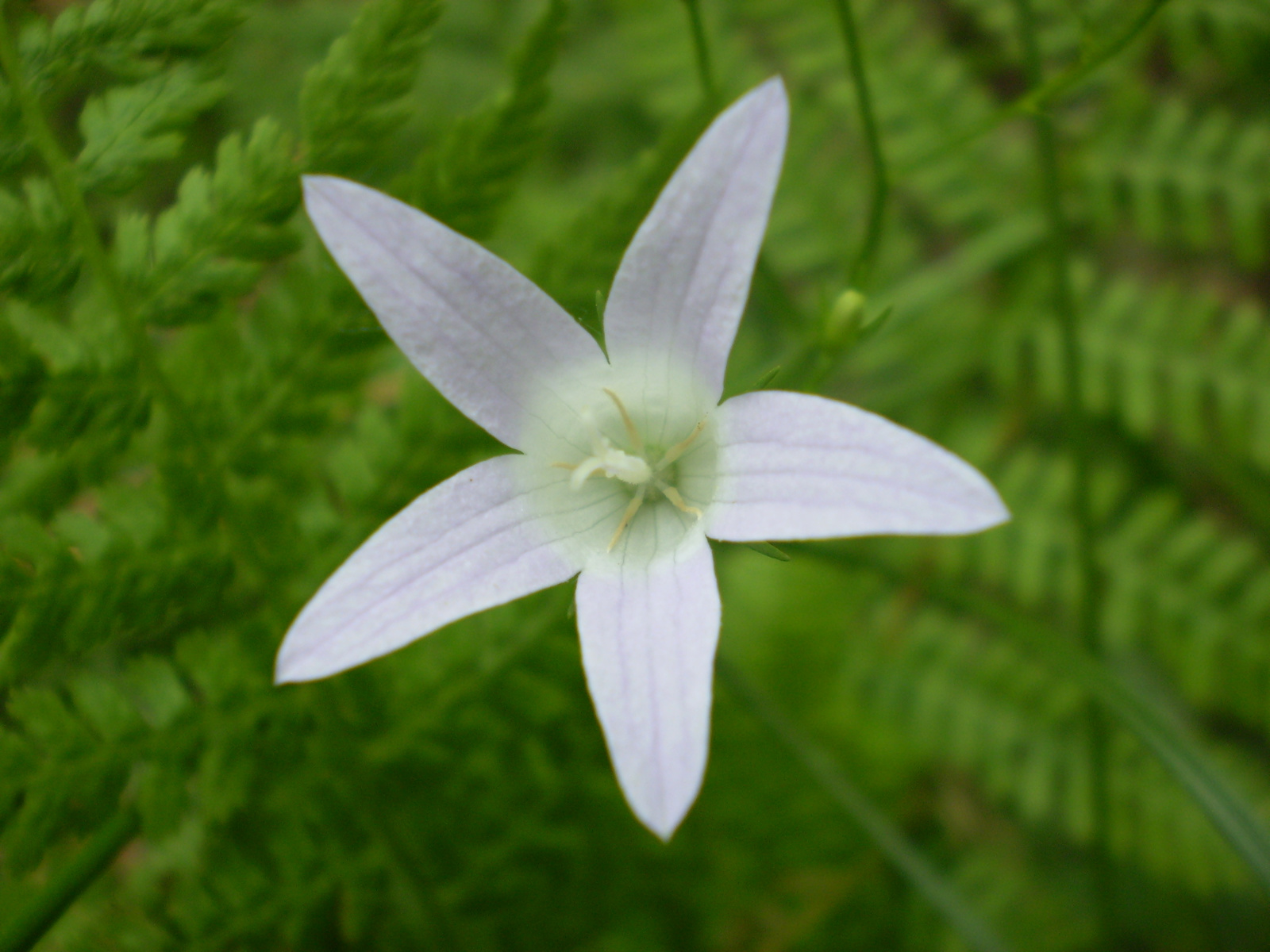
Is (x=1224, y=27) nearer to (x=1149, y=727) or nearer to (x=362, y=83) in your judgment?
(x=1149, y=727)

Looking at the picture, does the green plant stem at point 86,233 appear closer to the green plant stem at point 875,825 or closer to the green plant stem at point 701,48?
the green plant stem at point 701,48

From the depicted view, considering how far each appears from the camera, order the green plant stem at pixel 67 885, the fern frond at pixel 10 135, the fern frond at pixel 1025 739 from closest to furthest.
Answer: the green plant stem at pixel 67 885
the fern frond at pixel 10 135
the fern frond at pixel 1025 739

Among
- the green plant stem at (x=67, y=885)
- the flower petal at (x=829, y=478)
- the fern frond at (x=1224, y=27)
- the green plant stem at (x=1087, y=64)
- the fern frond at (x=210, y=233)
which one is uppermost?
the fern frond at (x=210, y=233)

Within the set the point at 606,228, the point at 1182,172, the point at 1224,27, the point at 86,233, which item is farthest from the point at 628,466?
the point at 1224,27

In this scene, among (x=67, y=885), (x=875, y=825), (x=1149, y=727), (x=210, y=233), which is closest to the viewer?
(x=67, y=885)

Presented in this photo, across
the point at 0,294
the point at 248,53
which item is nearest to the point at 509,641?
the point at 0,294

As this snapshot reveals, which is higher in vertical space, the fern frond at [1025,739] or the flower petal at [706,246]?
the flower petal at [706,246]

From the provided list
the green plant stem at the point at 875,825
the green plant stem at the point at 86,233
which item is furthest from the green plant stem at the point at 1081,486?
the green plant stem at the point at 86,233

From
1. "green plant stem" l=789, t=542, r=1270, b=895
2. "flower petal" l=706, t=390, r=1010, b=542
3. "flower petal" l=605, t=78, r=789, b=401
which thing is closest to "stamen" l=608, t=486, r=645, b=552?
"flower petal" l=706, t=390, r=1010, b=542

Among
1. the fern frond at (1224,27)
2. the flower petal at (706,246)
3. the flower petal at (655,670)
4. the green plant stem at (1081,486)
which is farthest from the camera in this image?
the fern frond at (1224,27)
